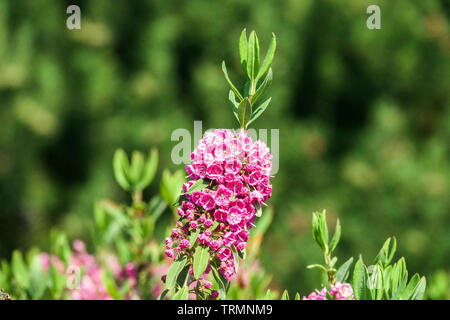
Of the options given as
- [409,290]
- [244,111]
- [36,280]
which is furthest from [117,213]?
[409,290]

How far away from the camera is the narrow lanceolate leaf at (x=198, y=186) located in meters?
0.77

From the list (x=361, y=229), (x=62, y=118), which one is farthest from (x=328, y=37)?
(x=62, y=118)

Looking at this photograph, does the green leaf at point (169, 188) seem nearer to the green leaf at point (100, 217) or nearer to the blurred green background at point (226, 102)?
the green leaf at point (100, 217)

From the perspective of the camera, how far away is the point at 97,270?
1.42 m

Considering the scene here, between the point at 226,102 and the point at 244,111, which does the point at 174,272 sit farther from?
the point at 226,102

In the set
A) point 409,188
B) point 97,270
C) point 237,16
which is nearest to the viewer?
point 97,270

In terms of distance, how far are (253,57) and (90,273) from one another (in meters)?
0.84

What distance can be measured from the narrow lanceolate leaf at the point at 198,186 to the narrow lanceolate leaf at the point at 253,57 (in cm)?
17

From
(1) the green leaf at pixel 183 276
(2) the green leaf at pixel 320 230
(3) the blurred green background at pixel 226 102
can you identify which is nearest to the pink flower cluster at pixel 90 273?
(1) the green leaf at pixel 183 276

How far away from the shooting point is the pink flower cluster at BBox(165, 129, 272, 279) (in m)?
0.79

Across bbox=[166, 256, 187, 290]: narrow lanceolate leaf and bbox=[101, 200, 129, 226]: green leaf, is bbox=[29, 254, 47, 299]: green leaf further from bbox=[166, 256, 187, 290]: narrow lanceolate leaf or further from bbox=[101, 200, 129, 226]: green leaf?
bbox=[166, 256, 187, 290]: narrow lanceolate leaf

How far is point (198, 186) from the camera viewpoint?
0.78 meters
